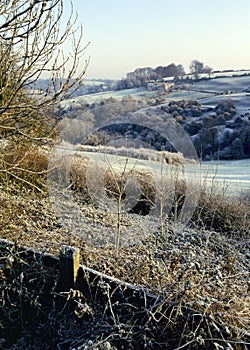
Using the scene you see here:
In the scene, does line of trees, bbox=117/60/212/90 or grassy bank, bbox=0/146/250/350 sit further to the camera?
line of trees, bbox=117/60/212/90

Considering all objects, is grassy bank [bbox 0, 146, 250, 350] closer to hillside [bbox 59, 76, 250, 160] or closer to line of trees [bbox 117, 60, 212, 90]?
hillside [bbox 59, 76, 250, 160]

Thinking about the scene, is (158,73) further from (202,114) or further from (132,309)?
(132,309)

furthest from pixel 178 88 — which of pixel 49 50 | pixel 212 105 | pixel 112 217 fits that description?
pixel 49 50

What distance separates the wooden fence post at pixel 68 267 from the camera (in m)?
2.89

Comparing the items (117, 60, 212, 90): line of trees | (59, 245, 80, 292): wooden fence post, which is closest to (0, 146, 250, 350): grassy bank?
(59, 245, 80, 292): wooden fence post

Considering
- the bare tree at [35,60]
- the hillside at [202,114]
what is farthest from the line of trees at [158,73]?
the bare tree at [35,60]

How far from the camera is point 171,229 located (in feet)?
20.4

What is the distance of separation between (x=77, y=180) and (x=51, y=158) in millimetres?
751

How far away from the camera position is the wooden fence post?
2.89 m

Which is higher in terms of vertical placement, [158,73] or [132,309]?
[158,73]

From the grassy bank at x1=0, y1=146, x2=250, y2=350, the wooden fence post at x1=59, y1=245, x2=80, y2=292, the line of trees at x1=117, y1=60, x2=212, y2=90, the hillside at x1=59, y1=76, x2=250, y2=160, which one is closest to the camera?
the grassy bank at x1=0, y1=146, x2=250, y2=350

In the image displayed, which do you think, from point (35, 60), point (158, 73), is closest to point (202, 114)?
point (158, 73)

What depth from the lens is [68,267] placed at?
292 centimetres

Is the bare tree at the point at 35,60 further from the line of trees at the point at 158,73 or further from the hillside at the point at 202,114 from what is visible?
the line of trees at the point at 158,73
